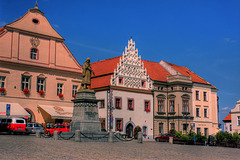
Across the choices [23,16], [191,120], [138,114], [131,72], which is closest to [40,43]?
[23,16]

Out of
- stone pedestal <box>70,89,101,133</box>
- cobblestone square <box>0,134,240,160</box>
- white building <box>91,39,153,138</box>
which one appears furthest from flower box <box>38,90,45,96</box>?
cobblestone square <box>0,134,240,160</box>

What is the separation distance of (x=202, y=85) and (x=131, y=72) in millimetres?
15935

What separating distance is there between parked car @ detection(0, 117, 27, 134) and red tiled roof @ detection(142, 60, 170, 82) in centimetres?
2786

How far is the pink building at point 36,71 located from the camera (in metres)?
41.8

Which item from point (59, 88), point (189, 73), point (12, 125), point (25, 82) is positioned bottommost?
point (12, 125)

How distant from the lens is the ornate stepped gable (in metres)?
53.0

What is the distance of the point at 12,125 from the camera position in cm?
3550

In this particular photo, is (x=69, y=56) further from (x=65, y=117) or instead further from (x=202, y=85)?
(x=202, y=85)

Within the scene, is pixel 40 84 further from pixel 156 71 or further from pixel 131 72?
pixel 156 71

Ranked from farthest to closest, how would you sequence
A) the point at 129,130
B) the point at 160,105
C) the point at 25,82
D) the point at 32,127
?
the point at 160,105 → the point at 129,130 → the point at 25,82 → the point at 32,127

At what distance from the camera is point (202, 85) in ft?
205

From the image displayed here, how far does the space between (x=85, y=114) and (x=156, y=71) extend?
34.8m

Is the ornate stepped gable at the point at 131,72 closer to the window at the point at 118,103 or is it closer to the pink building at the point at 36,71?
the window at the point at 118,103

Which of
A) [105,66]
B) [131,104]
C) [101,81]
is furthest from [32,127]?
[105,66]
